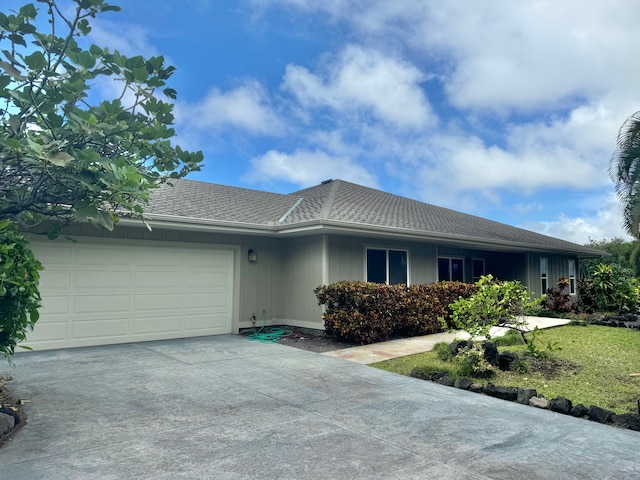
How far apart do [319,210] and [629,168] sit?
7.42 meters

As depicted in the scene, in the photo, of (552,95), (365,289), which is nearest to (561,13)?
(552,95)

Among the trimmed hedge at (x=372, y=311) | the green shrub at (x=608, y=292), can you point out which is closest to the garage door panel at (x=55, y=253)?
the trimmed hedge at (x=372, y=311)

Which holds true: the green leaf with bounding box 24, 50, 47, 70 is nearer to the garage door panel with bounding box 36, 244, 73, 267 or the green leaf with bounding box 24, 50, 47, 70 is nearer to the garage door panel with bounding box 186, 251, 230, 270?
the garage door panel with bounding box 36, 244, 73, 267

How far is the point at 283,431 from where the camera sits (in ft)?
13.1

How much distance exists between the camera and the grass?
18.2 ft

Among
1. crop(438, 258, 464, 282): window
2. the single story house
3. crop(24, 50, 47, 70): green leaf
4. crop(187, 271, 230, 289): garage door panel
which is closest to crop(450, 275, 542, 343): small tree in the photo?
the single story house

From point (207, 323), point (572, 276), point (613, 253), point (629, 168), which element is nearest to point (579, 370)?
point (629, 168)

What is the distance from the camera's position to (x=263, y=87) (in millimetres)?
15625

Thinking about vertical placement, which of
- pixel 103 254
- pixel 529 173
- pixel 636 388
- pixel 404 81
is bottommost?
pixel 636 388

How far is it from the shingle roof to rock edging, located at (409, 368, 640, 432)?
4.34 m

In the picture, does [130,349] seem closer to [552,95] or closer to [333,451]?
[333,451]

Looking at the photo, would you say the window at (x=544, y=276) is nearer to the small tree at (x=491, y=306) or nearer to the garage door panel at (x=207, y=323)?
the small tree at (x=491, y=306)

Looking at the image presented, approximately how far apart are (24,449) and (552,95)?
50.0 feet

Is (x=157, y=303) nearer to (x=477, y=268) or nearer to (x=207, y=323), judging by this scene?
(x=207, y=323)
